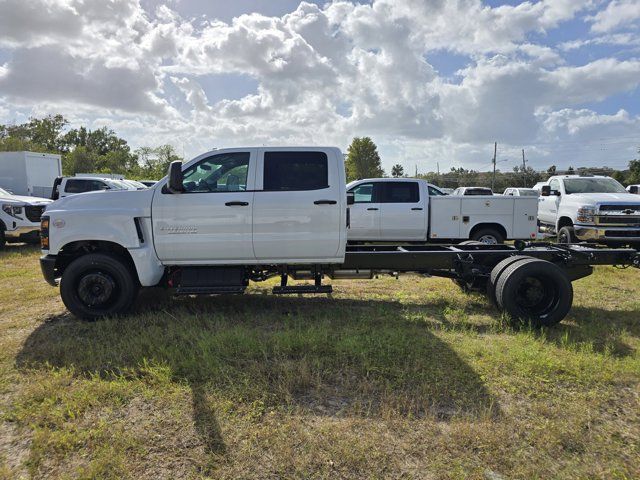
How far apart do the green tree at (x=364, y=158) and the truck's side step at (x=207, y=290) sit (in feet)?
201

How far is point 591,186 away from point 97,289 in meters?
11.7

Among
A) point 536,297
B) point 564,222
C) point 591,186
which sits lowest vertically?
point 536,297

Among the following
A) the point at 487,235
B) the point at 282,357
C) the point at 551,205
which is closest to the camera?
the point at 282,357

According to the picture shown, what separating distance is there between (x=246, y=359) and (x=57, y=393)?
159cm

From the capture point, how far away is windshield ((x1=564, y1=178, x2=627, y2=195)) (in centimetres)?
1120

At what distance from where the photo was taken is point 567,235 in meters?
10.4

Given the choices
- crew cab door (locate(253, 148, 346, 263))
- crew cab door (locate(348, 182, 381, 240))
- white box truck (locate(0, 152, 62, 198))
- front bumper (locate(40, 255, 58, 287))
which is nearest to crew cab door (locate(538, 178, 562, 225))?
crew cab door (locate(348, 182, 381, 240))

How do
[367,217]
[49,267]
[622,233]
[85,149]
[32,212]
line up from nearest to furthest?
[49,267], [622,233], [367,217], [32,212], [85,149]

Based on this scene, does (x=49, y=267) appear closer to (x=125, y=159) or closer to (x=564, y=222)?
(x=564, y=222)

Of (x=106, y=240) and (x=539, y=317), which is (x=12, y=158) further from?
(x=539, y=317)

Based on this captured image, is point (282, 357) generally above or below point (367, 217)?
below

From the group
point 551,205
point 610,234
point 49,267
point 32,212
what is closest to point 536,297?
point 610,234

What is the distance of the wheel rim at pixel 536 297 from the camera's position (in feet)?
17.2

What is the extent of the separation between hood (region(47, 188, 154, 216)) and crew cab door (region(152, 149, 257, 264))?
13 centimetres
